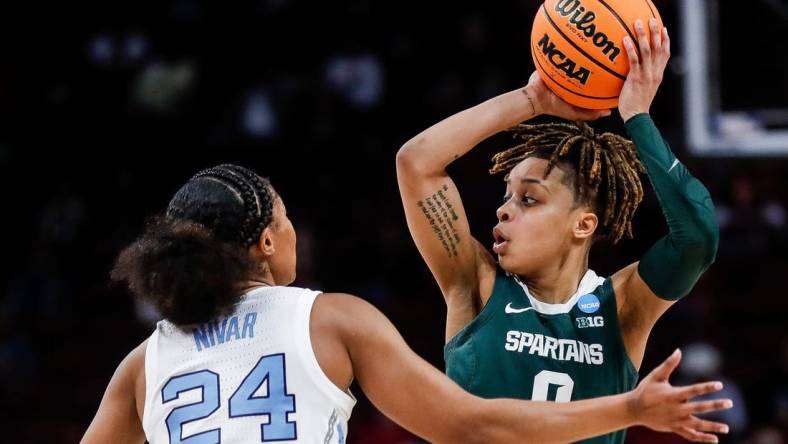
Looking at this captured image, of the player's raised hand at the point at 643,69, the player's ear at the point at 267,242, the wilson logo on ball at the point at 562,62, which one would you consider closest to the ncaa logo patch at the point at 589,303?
the player's raised hand at the point at 643,69

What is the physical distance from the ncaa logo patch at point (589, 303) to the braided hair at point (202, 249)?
1137 mm

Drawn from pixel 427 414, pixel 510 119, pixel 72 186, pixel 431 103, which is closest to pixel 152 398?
pixel 427 414

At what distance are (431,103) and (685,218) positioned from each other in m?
6.84

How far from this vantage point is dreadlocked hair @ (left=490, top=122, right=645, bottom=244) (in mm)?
3762

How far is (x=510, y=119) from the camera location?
3.73 metres

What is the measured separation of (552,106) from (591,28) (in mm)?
303

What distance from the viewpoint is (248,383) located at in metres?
2.85

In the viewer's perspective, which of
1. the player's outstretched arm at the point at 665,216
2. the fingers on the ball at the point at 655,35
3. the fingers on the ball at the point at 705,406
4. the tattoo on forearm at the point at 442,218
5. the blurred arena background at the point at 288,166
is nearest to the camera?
the fingers on the ball at the point at 705,406

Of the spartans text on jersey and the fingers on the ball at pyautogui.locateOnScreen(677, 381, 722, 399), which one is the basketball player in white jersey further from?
the spartans text on jersey

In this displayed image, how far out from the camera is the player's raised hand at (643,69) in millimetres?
3582

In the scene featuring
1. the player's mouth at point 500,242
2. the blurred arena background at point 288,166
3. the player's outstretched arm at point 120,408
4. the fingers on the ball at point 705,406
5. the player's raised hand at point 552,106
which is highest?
the blurred arena background at point 288,166

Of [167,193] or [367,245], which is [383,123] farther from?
[167,193]

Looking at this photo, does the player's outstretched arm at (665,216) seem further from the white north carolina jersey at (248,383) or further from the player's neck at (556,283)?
the white north carolina jersey at (248,383)

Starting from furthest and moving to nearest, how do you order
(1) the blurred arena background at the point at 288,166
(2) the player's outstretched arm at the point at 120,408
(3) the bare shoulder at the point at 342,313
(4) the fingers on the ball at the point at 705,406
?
(1) the blurred arena background at the point at 288,166 < (2) the player's outstretched arm at the point at 120,408 < (3) the bare shoulder at the point at 342,313 < (4) the fingers on the ball at the point at 705,406
